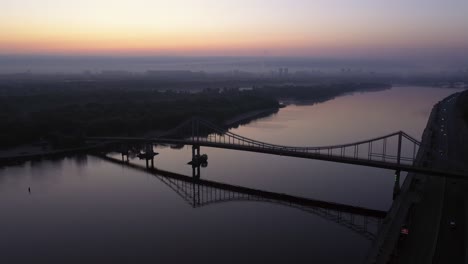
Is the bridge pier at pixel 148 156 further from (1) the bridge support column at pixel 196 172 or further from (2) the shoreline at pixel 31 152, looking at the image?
(2) the shoreline at pixel 31 152

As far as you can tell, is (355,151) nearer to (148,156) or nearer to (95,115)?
(148,156)

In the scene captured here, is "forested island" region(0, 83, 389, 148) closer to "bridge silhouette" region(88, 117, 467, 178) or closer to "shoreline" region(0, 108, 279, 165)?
"shoreline" region(0, 108, 279, 165)

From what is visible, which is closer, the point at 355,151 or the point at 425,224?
the point at 425,224

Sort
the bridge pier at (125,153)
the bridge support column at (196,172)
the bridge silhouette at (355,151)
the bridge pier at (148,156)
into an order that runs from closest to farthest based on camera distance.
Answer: the bridge silhouette at (355,151), the bridge support column at (196,172), the bridge pier at (148,156), the bridge pier at (125,153)

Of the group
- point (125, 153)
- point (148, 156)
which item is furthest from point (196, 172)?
point (125, 153)

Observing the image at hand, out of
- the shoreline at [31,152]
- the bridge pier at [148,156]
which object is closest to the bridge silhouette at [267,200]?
the bridge pier at [148,156]

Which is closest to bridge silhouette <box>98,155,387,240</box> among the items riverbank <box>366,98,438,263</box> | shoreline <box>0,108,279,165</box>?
riverbank <box>366,98,438,263</box>

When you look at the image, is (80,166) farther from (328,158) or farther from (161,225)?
(328,158)
